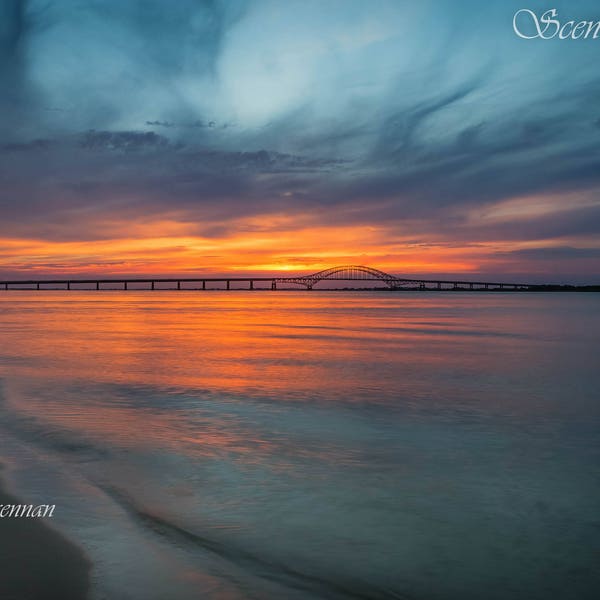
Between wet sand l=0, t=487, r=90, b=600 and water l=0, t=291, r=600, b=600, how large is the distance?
0.55ft

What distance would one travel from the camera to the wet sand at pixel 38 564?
4539 mm

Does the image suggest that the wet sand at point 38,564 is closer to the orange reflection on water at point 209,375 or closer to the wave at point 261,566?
the wave at point 261,566

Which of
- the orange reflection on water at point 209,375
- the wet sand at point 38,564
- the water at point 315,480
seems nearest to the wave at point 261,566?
the water at point 315,480

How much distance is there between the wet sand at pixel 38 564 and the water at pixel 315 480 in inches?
6.5

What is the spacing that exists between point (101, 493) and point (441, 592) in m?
4.10

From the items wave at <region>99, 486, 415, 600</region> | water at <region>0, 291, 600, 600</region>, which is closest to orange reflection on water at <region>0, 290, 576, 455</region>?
water at <region>0, 291, 600, 600</region>

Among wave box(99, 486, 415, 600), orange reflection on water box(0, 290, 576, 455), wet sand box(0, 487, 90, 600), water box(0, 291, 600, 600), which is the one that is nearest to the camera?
wet sand box(0, 487, 90, 600)

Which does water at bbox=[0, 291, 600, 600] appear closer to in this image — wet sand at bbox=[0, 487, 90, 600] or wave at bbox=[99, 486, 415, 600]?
wave at bbox=[99, 486, 415, 600]

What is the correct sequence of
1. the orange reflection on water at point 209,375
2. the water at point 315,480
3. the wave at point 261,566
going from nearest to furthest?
the wave at point 261,566 < the water at point 315,480 < the orange reflection on water at point 209,375

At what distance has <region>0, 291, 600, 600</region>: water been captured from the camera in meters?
5.23

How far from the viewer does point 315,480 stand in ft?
25.9

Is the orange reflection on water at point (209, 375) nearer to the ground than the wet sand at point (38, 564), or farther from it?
nearer to the ground

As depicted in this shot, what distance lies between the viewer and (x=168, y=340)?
32.3 m

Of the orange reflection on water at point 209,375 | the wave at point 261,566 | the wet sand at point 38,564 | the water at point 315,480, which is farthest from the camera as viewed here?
Result: the orange reflection on water at point 209,375
